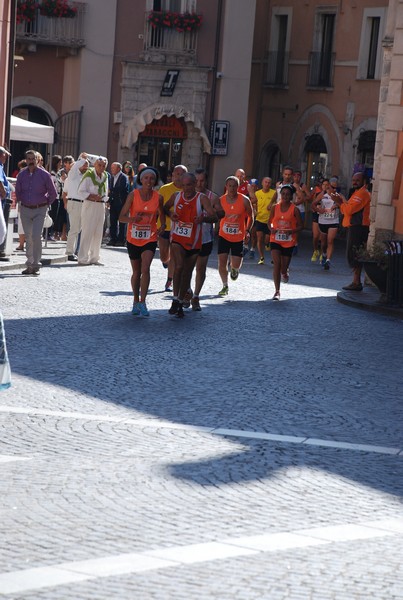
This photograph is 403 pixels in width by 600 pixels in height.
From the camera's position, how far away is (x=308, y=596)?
5.76 m

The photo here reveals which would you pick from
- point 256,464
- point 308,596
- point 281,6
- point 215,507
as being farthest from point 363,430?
point 281,6

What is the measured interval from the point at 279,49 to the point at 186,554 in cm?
4384

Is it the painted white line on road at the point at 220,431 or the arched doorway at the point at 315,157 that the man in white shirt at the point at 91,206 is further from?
the arched doorway at the point at 315,157

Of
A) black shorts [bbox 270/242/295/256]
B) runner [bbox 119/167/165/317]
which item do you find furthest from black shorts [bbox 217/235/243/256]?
runner [bbox 119/167/165/317]

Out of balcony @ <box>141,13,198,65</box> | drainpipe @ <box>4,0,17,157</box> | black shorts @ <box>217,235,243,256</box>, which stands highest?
balcony @ <box>141,13,198,65</box>

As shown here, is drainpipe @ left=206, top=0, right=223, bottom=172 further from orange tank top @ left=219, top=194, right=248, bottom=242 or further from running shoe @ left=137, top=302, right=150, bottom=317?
running shoe @ left=137, top=302, right=150, bottom=317

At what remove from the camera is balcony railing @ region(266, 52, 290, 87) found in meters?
48.4

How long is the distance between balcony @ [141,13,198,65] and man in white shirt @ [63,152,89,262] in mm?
17611

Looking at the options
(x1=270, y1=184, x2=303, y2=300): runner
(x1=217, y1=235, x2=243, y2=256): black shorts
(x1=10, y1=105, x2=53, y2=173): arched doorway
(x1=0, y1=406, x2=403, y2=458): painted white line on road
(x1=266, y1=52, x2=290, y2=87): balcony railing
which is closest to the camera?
(x1=0, y1=406, x2=403, y2=458): painted white line on road

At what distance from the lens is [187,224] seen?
17141mm

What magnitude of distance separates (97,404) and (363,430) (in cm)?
189

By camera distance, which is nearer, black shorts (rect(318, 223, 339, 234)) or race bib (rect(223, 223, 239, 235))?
race bib (rect(223, 223, 239, 235))

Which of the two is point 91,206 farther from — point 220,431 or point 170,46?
point 170,46

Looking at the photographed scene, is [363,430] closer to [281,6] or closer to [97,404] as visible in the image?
[97,404]
